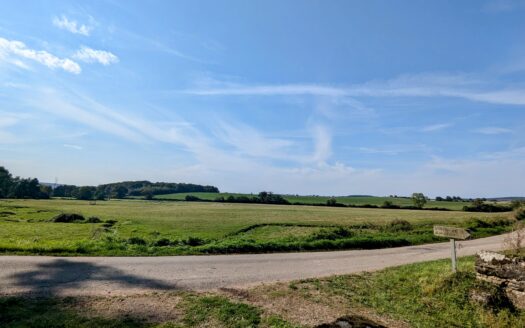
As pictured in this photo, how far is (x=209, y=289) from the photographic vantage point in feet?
36.0

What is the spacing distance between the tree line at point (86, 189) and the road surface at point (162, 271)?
12090cm

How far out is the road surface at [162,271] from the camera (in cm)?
1059

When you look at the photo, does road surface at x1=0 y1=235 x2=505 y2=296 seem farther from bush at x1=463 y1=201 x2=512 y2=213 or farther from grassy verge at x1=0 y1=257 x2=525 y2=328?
bush at x1=463 y1=201 x2=512 y2=213

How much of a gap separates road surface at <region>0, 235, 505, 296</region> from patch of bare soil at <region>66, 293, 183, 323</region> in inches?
26.8

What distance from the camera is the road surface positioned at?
10.6 meters

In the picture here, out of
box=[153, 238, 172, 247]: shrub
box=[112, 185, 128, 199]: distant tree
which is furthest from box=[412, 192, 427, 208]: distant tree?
box=[112, 185, 128, 199]: distant tree

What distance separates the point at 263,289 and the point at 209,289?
1717mm

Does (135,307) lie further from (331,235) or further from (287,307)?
(331,235)

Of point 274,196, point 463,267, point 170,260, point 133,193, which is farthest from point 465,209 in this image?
point 133,193

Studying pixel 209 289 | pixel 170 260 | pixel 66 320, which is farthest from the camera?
pixel 170 260

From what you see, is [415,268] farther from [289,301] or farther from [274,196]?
[274,196]

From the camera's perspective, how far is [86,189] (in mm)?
131750

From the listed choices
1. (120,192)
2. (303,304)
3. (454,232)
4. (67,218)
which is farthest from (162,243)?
(120,192)

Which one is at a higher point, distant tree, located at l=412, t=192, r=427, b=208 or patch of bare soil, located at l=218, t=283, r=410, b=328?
distant tree, located at l=412, t=192, r=427, b=208
